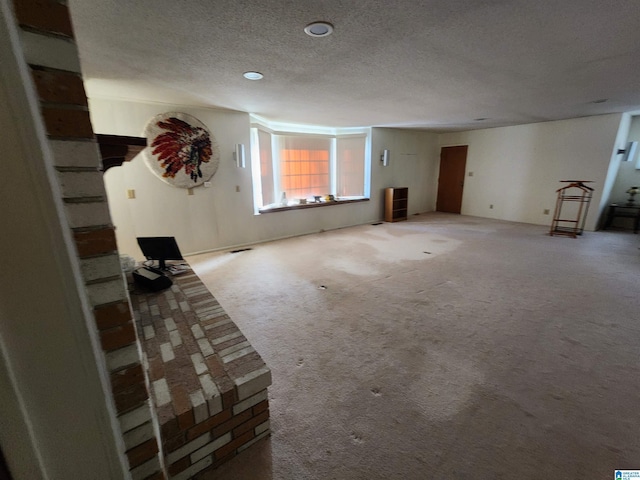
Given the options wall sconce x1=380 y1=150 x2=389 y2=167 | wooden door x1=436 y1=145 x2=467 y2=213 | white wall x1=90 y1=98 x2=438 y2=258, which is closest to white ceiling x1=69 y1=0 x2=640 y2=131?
white wall x1=90 y1=98 x2=438 y2=258

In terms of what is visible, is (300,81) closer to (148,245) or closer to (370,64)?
(370,64)

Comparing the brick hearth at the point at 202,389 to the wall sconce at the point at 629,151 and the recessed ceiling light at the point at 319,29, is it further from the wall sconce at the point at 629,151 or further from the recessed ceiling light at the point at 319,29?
the wall sconce at the point at 629,151

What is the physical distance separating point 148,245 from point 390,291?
2434mm

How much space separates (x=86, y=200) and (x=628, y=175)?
8750 millimetres

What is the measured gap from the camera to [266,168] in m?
5.07

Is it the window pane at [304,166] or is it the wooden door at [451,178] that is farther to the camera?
the wooden door at [451,178]

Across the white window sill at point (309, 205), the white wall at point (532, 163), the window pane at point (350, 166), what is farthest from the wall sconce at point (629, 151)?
the white window sill at point (309, 205)

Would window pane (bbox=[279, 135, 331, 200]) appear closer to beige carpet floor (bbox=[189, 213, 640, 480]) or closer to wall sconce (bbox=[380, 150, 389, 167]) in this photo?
wall sconce (bbox=[380, 150, 389, 167])

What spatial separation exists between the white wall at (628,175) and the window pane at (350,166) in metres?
5.24

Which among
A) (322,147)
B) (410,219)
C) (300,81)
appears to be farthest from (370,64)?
(410,219)

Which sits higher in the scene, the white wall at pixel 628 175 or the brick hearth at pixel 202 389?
the white wall at pixel 628 175

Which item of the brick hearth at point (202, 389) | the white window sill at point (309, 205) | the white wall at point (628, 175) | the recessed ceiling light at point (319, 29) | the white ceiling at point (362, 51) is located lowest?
the brick hearth at point (202, 389)

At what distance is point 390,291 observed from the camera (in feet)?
9.70

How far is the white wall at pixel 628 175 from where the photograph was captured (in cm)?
540
